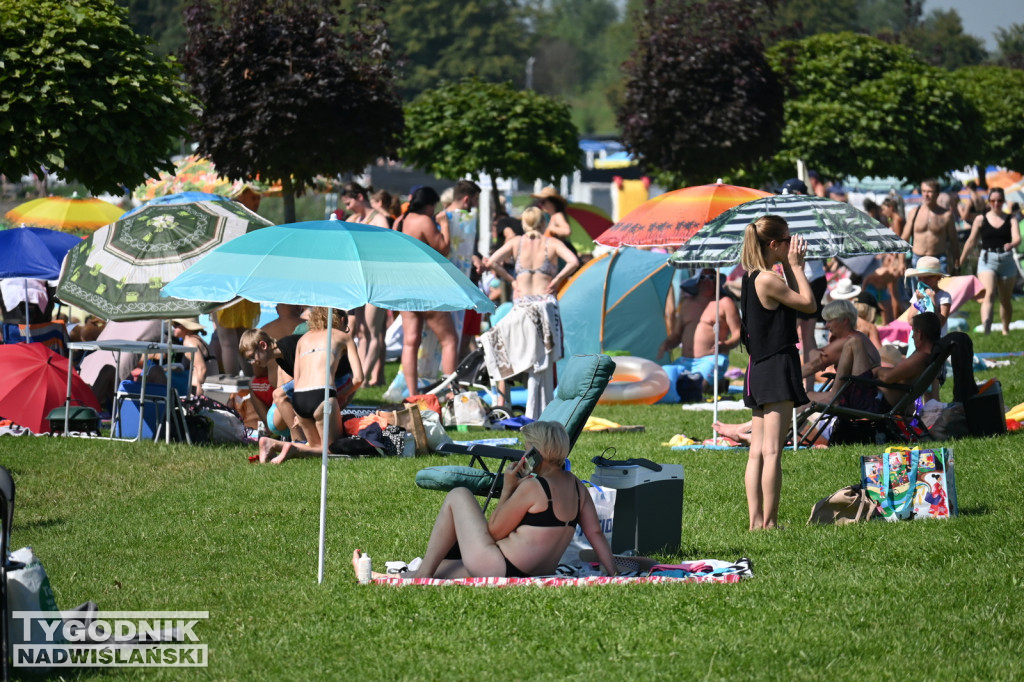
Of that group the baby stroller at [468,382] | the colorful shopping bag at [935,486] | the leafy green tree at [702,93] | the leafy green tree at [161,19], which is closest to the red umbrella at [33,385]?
the baby stroller at [468,382]

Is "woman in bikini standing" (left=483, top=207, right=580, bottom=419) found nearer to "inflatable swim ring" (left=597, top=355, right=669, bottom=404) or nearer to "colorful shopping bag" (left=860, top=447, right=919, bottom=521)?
"inflatable swim ring" (left=597, top=355, right=669, bottom=404)

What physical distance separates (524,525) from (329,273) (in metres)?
1.41

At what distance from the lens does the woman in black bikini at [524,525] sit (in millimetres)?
5730

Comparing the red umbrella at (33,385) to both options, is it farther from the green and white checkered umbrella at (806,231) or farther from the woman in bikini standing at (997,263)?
the woman in bikini standing at (997,263)

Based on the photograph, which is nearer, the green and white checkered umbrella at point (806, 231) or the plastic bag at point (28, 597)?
the plastic bag at point (28, 597)

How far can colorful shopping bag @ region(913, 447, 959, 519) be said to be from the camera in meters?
7.04

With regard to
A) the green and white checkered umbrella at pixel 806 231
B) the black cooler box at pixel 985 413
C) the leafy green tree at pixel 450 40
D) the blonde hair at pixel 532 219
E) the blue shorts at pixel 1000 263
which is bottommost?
the black cooler box at pixel 985 413

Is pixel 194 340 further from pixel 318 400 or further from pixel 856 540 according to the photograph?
pixel 856 540

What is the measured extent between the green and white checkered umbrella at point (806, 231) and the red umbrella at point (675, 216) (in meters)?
0.91

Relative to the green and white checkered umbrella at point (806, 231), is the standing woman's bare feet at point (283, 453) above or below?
below

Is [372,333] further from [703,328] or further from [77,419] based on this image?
[77,419]

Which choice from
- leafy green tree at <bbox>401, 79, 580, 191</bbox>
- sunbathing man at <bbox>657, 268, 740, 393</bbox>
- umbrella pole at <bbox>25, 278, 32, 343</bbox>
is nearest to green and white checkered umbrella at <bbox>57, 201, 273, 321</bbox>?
umbrella pole at <bbox>25, 278, 32, 343</bbox>

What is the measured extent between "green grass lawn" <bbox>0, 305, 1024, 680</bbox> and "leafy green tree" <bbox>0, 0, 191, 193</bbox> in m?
2.10

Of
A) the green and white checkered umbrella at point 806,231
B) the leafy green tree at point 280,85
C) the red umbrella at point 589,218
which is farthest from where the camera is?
the red umbrella at point 589,218
